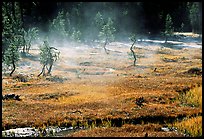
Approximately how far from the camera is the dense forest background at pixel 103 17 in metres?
130

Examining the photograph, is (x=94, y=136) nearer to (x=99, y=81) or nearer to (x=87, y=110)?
(x=87, y=110)

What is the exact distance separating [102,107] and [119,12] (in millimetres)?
113898

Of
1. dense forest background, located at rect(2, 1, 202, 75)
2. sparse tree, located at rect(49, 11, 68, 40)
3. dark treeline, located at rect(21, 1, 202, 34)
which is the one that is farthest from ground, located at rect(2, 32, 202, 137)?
dark treeline, located at rect(21, 1, 202, 34)

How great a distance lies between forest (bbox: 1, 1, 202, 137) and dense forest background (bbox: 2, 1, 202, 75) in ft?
1.35

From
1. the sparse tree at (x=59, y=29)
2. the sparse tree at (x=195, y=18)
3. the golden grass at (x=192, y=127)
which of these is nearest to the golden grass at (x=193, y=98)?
the golden grass at (x=192, y=127)

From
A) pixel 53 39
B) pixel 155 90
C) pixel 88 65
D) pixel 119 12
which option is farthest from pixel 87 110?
pixel 119 12

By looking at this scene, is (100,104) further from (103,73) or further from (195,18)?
(195,18)

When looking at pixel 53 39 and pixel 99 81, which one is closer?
pixel 99 81

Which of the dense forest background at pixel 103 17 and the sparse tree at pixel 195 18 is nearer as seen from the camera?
the dense forest background at pixel 103 17

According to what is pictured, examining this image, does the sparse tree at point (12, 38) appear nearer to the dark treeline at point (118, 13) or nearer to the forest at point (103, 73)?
the forest at point (103, 73)

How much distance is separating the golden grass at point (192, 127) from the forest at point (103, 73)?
9 centimetres

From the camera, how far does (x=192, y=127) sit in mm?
28422

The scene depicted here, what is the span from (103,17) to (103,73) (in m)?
74.6

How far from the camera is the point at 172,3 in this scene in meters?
158
